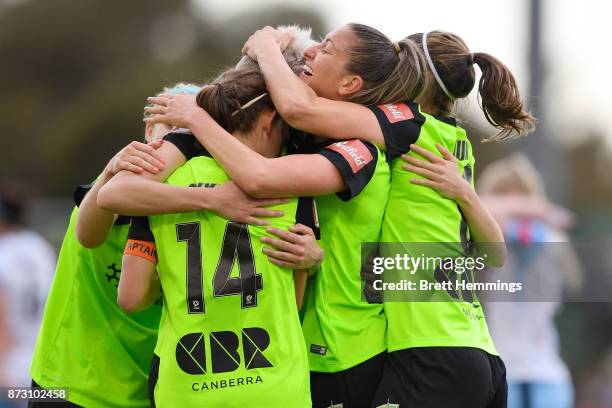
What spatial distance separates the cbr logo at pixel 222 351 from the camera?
11.8 feet

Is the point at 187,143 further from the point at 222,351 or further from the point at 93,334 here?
the point at 93,334

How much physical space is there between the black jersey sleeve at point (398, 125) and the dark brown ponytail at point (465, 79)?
237 mm

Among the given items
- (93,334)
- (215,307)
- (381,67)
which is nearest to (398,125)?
(381,67)

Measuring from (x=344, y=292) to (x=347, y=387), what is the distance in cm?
38

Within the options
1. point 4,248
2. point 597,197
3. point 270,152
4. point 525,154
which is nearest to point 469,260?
point 270,152

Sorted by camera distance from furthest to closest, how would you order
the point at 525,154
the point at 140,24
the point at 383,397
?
the point at 140,24 → the point at 525,154 → the point at 383,397

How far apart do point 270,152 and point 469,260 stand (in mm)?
1034

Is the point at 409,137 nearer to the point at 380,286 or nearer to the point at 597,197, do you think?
the point at 380,286

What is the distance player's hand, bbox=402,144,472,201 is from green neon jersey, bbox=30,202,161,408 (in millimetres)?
1288

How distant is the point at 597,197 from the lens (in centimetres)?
3142

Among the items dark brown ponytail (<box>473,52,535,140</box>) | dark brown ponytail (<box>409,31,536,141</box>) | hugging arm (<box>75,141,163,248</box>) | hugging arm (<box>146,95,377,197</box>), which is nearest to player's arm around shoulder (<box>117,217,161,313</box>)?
hugging arm (<box>75,141,163,248</box>)

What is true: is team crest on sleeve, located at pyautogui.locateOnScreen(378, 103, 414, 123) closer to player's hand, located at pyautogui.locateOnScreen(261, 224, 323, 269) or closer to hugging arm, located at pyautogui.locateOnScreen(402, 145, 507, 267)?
hugging arm, located at pyautogui.locateOnScreen(402, 145, 507, 267)

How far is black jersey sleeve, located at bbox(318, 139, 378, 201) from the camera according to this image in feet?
12.4

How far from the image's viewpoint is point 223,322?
364 cm
